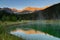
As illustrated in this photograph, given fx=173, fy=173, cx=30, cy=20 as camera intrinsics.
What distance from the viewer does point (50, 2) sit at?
1188 cm

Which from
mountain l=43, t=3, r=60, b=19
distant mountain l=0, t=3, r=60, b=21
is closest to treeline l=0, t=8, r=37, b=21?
distant mountain l=0, t=3, r=60, b=21

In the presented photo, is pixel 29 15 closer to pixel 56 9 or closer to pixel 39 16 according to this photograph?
pixel 39 16

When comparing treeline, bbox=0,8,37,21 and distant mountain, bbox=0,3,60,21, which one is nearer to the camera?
treeline, bbox=0,8,37,21

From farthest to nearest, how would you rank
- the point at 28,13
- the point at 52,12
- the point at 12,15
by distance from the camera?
the point at 52,12 < the point at 12,15 < the point at 28,13

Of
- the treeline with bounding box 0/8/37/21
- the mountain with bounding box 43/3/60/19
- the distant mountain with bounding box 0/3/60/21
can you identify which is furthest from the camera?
the mountain with bounding box 43/3/60/19

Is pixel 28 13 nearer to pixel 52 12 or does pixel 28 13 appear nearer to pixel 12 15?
pixel 12 15

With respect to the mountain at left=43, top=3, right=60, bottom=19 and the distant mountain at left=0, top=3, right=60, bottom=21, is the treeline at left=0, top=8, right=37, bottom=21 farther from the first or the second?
the mountain at left=43, top=3, right=60, bottom=19

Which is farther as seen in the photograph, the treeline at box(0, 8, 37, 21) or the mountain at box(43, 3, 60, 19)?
the mountain at box(43, 3, 60, 19)

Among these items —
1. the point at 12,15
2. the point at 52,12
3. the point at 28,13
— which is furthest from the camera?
the point at 52,12

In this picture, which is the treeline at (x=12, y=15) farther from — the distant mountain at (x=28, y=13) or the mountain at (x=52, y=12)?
the mountain at (x=52, y=12)

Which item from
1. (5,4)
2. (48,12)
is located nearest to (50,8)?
(48,12)

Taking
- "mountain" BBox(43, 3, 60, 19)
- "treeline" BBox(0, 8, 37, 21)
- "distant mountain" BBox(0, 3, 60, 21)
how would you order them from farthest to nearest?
"mountain" BBox(43, 3, 60, 19) → "distant mountain" BBox(0, 3, 60, 21) → "treeline" BBox(0, 8, 37, 21)

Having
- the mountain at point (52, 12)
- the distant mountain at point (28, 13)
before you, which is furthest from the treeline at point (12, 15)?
the mountain at point (52, 12)

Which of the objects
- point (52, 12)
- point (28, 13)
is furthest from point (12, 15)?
point (52, 12)
